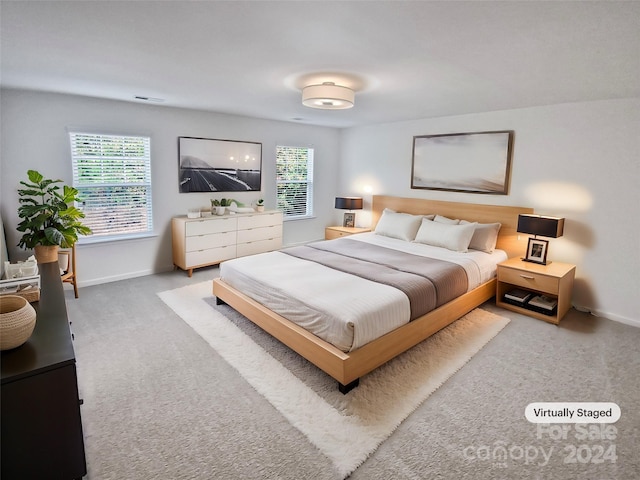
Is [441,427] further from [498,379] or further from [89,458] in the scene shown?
[89,458]

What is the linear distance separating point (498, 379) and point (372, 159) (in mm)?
4178

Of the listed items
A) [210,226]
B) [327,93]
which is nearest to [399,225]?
[327,93]

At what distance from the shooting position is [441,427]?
6.86 feet

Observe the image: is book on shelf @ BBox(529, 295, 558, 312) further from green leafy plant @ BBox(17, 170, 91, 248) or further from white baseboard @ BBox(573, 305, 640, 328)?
green leafy plant @ BBox(17, 170, 91, 248)

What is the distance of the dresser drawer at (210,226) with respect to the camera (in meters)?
→ 4.69

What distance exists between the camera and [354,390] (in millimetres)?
2424

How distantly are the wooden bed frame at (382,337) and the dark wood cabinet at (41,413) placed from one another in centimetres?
143

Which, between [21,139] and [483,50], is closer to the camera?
[483,50]

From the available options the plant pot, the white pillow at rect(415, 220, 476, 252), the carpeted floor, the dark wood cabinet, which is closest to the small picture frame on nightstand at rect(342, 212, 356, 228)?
the white pillow at rect(415, 220, 476, 252)

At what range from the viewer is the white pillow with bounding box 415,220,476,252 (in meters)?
4.18

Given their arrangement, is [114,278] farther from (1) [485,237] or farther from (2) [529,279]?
(2) [529,279]

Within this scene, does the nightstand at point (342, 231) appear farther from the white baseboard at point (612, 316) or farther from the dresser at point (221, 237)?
the white baseboard at point (612, 316)

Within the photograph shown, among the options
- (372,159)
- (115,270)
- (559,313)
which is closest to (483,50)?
(559,313)

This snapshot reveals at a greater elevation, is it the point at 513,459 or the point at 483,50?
the point at 483,50
